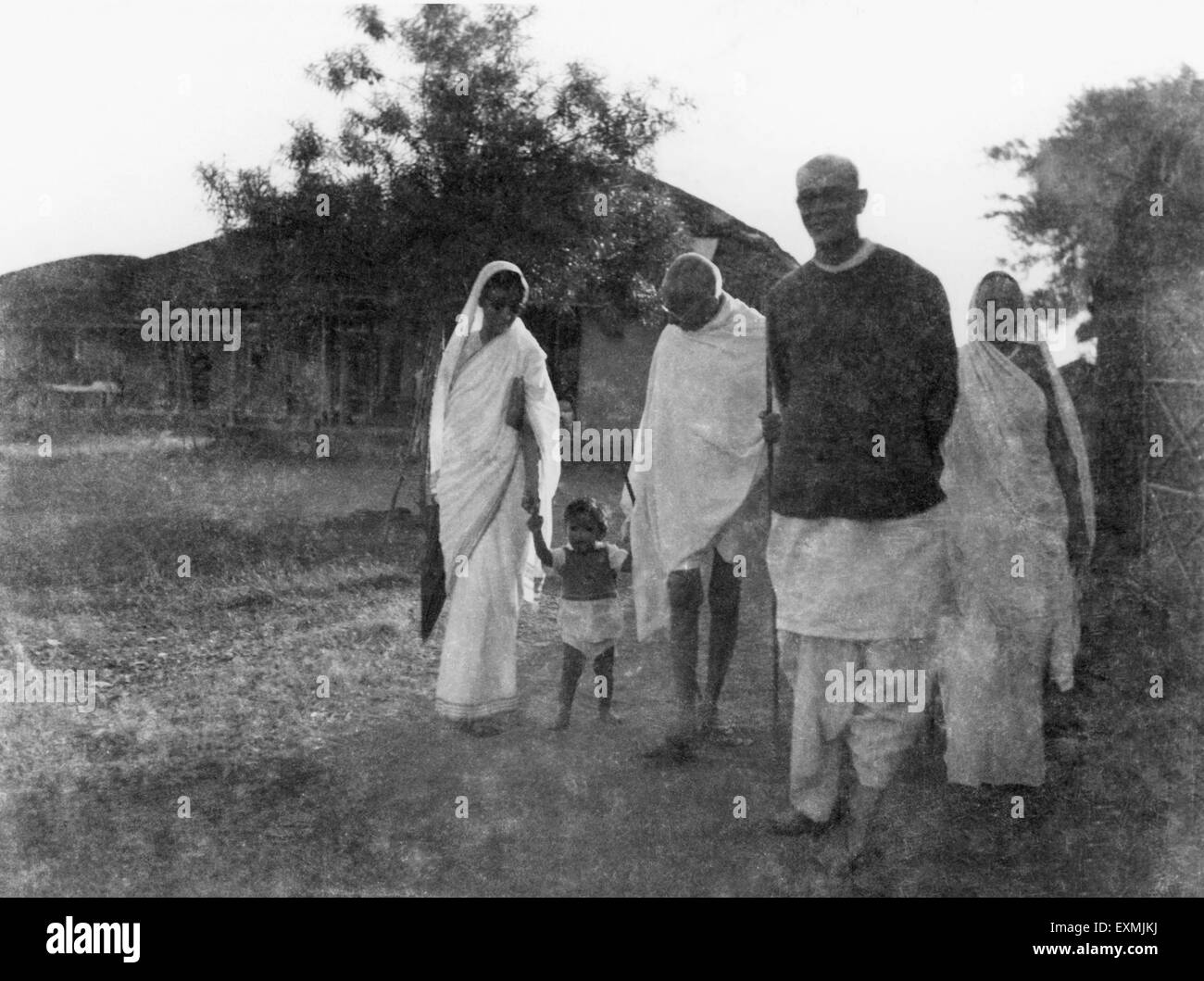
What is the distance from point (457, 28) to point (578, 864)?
338 cm

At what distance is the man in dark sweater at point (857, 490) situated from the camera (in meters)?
3.62

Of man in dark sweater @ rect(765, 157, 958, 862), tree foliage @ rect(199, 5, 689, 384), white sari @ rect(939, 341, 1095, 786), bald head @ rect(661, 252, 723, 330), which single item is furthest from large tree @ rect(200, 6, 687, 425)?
white sari @ rect(939, 341, 1095, 786)

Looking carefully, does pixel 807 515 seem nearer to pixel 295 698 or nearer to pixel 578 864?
pixel 578 864

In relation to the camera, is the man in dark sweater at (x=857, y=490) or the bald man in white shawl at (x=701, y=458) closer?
the man in dark sweater at (x=857, y=490)

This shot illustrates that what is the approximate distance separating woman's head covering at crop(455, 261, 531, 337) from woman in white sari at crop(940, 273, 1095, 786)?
188cm

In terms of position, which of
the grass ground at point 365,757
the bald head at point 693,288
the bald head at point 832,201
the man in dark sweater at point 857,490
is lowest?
the grass ground at point 365,757

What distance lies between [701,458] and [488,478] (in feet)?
3.11

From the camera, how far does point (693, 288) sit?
14.3ft

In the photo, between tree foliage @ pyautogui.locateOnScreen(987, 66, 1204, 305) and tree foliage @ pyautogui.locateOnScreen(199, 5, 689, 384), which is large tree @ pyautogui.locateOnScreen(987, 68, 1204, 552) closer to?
tree foliage @ pyautogui.locateOnScreen(987, 66, 1204, 305)

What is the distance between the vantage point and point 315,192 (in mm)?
5125

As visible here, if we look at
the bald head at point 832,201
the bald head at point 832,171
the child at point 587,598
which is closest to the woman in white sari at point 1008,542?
the bald head at point 832,201

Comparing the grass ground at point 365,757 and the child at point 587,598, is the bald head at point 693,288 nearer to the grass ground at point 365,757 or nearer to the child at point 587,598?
the child at point 587,598

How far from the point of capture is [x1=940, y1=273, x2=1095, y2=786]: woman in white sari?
12.8 feet

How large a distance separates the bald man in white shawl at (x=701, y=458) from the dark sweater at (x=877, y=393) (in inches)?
25.0
